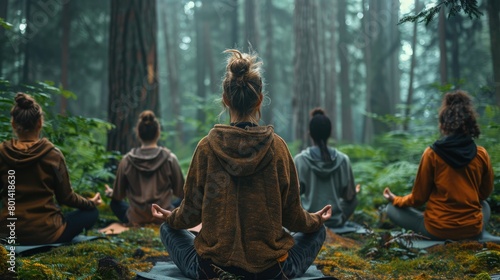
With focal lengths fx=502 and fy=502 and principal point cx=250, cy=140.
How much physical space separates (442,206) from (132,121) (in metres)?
5.91

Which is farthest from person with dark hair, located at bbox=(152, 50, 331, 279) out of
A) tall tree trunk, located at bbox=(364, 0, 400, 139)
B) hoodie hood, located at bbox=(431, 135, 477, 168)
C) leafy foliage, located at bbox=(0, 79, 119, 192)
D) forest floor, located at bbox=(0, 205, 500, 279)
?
tall tree trunk, located at bbox=(364, 0, 400, 139)

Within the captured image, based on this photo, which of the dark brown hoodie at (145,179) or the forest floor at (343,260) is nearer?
the forest floor at (343,260)

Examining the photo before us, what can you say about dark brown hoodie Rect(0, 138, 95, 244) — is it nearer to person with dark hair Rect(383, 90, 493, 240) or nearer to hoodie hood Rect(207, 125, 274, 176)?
hoodie hood Rect(207, 125, 274, 176)

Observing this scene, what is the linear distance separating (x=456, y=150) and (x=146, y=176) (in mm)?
4500

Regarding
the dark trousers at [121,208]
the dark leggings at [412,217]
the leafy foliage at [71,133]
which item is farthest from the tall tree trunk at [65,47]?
the dark leggings at [412,217]

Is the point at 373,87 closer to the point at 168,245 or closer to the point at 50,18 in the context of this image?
the point at 50,18

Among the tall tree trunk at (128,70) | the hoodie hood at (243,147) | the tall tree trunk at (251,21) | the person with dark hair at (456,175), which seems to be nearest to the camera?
the hoodie hood at (243,147)

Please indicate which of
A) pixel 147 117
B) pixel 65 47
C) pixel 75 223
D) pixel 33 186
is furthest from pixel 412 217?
pixel 65 47

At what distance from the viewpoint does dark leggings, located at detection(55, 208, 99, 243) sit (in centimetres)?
584

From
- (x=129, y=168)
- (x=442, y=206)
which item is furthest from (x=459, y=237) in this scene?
(x=129, y=168)

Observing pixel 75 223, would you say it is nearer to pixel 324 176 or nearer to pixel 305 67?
pixel 324 176

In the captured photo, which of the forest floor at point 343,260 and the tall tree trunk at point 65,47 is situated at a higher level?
the tall tree trunk at point 65,47

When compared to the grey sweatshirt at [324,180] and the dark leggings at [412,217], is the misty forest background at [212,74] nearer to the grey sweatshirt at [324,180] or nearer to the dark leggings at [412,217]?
the grey sweatshirt at [324,180]

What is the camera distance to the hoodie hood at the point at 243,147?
3.88 metres
